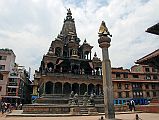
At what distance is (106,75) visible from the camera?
14.4 metres

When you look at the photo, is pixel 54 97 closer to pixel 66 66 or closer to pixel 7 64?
pixel 66 66

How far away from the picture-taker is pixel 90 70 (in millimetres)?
42125

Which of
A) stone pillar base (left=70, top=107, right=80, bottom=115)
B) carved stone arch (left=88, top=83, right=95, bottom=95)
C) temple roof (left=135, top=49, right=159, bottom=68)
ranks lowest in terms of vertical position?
stone pillar base (left=70, top=107, right=80, bottom=115)

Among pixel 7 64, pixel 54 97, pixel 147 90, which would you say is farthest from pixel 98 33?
pixel 147 90

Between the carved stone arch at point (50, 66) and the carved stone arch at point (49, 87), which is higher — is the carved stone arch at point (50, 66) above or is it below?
above

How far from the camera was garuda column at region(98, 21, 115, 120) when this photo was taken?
45.5 feet

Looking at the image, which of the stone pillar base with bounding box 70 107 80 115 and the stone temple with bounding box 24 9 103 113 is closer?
the stone pillar base with bounding box 70 107 80 115

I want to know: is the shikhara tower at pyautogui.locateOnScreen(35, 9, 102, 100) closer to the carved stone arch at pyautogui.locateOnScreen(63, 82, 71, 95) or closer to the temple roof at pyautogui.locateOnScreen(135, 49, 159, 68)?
the carved stone arch at pyautogui.locateOnScreen(63, 82, 71, 95)

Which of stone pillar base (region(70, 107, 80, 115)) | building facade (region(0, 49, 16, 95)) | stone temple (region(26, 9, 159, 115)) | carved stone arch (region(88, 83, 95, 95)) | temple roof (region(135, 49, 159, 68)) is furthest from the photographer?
building facade (region(0, 49, 16, 95))

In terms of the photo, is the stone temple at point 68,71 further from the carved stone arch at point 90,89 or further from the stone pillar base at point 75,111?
the stone pillar base at point 75,111

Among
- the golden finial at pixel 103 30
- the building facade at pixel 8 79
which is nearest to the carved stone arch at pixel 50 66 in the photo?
the building facade at pixel 8 79

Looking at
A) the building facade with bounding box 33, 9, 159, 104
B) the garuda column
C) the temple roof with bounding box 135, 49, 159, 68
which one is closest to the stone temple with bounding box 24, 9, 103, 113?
the building facade with bounding box 33, 9, 159, 104

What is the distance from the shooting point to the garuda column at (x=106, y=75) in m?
13.9

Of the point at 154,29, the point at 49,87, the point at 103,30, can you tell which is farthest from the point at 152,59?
the point at 49,87
